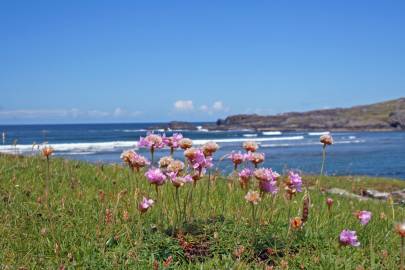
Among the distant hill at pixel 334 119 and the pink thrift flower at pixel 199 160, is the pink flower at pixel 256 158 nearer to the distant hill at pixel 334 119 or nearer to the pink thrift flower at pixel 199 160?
the pink thrift flower at pixel 199 160

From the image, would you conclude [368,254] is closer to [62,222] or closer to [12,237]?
[62,222]

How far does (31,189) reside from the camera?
5.46m

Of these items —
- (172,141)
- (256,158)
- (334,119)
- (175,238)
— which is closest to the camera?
(175,238)

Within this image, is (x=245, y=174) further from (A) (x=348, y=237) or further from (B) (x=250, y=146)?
(A) (x=348, y=237)

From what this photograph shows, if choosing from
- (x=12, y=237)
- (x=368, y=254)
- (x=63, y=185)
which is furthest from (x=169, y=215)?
(x=63, y=185)

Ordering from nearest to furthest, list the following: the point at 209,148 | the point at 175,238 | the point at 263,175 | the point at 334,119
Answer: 1. the point at 263,175
2. the point at 175,238
3. the point at 209,148
4. the point at 334,119

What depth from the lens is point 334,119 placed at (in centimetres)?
12162

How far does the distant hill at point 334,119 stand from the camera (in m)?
113

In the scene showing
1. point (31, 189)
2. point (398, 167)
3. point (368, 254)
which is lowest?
point (398, 167)

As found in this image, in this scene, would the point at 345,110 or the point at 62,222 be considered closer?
the point at 62,222

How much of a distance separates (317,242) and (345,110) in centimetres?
14675

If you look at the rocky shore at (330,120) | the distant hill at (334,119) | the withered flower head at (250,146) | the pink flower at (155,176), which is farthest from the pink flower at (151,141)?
the distant hill at (334,119)

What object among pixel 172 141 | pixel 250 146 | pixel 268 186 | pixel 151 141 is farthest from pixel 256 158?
pixel 151 141

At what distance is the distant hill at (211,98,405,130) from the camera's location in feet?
369
